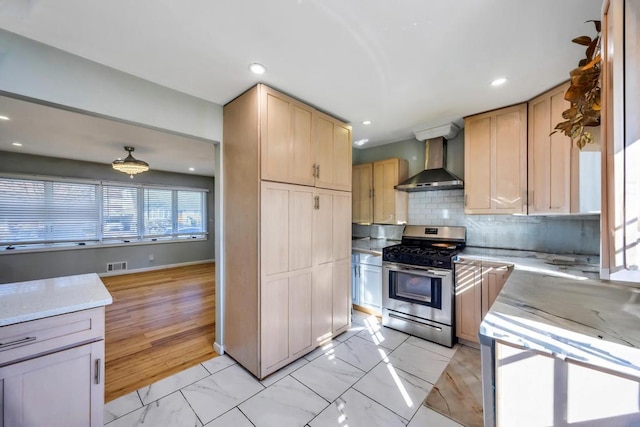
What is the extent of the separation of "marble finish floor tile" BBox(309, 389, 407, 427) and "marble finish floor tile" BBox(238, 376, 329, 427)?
68 millimetres

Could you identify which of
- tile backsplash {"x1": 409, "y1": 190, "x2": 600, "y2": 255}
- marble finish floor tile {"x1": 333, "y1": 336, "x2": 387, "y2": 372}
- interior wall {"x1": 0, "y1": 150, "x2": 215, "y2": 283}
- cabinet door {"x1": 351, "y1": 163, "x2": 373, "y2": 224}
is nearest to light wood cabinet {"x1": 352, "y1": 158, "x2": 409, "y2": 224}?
cabinet door {"x1": 351, "y1": 163, "x2": 373, "y2": 224}

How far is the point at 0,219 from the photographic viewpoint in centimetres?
437

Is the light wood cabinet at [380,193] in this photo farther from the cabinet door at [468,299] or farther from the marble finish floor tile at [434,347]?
the marble finish floor tile at [434,347]

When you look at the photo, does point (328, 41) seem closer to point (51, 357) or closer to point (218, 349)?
point (51, 357)

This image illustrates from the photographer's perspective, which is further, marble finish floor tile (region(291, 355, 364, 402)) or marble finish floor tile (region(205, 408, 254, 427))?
marble finish floor tile (region(291, 355, 364, 402))

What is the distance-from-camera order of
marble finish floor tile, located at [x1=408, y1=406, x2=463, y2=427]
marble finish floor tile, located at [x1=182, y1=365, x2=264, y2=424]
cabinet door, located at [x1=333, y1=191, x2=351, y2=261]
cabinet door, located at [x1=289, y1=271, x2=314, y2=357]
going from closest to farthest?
marble finish floor tile, located at [x1=408, y1=406, x2=463, y2=427]
marble finish floor tile, located at [x1=182, y1=365, x2=264, y2=424]
cabinet door, located at [x1=289, y1=271, x2=314, y2=357]
cabinet door, located at [x1=333, y1=191, x2=351, y2=261]

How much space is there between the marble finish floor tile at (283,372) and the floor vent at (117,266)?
5362 mm

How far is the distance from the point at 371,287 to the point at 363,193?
1.43 meters

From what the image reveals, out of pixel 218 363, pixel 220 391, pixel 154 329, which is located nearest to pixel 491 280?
pixel 220 391

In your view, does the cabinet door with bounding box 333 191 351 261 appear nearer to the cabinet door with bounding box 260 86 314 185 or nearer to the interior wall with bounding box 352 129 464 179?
the cabinet door with bounding box 260 86 314 185

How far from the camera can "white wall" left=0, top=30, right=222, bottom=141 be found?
5.02 feet

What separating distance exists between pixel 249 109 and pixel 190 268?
5576mm

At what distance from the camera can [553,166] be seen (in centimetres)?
225

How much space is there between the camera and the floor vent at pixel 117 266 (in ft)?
17.9
